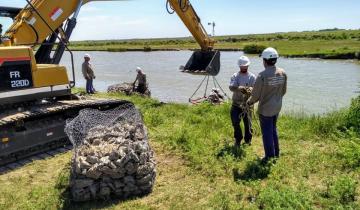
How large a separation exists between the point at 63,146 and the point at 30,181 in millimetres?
2257

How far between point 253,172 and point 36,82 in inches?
194

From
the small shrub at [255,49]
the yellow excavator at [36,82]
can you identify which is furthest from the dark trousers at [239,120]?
the small shrub at [255,49]

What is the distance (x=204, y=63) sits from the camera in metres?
16.0

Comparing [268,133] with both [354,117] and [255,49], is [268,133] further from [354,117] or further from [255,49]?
[255,49]

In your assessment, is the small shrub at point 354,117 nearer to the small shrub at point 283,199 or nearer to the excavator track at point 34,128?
the small shrub at point 283,199

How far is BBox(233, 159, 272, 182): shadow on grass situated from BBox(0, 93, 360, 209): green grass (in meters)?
0.02

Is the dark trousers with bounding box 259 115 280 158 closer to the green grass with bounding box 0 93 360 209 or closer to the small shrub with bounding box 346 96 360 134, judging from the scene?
the green grass with bounding box 0 93 360 209

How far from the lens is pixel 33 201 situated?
6922 mm

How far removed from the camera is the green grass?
20.9 ft

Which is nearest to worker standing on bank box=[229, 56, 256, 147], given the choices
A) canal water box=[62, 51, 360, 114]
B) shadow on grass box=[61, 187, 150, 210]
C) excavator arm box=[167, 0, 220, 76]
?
shadow on grass box=[61, 187, 150, 210]

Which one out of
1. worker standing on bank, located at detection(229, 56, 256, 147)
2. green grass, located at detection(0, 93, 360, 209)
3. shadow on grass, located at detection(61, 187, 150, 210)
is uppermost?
worker standing on bank, located at detection(229, 56, 256, 147)

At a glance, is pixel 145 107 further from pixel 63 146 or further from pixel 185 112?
pixel 63 146

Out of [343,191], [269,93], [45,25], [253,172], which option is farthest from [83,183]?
[45,25]

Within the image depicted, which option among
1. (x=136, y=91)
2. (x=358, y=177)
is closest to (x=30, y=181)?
(x=358, y=177)
